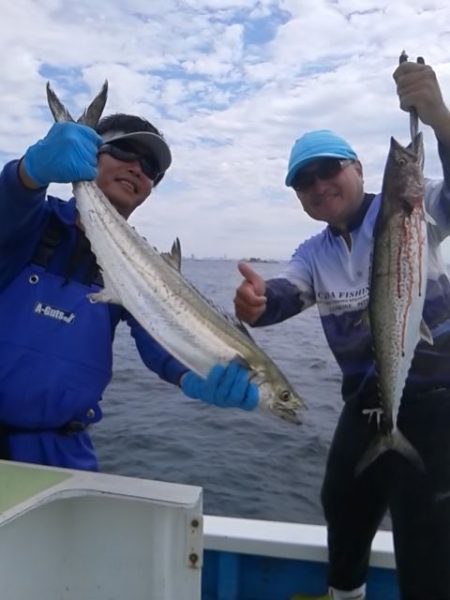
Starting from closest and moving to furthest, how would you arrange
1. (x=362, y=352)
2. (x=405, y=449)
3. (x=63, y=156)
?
(x=63, y=156)
(x=405, y=449)
(x=362, y=352)

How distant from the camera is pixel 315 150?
381cm

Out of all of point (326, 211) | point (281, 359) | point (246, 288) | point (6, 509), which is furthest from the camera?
point (281, 359)

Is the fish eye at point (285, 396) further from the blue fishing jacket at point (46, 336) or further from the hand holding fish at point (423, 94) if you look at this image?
the hand holding fish at point (423, 94)

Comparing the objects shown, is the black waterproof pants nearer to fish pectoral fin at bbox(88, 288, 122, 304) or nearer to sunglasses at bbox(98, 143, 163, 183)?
fish pectoral fin at bbox(88, 288, 122, 304)

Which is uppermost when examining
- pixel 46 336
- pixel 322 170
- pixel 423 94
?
pixel 423 94

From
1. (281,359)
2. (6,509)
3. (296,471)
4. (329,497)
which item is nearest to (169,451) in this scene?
(296,471)

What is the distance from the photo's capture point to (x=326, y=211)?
3.91 meters

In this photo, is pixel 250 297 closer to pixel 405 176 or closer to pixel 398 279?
pixel 398 279

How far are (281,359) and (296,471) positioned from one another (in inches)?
365

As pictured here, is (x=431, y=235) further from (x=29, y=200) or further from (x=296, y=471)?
(x=296, y=471)

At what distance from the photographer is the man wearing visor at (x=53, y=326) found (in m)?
3.12

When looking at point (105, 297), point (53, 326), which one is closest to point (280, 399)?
point (105, 297)

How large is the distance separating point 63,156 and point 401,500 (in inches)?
109

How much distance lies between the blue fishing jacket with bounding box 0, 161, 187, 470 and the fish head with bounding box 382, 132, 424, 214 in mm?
1762
